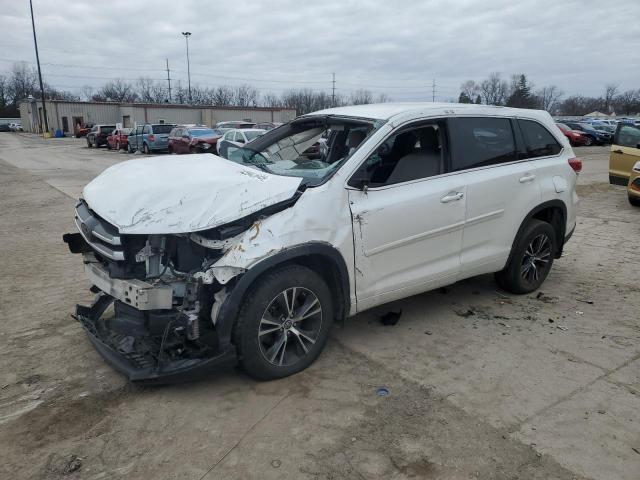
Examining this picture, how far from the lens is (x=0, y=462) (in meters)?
2.79

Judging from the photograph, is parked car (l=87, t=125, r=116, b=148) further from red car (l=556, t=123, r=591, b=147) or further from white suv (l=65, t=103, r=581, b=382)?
white suv (l=65, t=103, r=581, b=382)

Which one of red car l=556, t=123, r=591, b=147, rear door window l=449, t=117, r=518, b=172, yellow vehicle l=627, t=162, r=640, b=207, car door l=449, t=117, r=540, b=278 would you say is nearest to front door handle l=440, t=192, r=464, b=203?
car door l=449, t=117, r=540, b=278

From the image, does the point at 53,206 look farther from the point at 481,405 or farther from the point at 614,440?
the point at 614,440

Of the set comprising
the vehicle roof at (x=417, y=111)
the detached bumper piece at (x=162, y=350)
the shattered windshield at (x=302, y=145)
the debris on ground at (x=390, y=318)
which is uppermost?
the vehicle roof at (x=417, y=111)

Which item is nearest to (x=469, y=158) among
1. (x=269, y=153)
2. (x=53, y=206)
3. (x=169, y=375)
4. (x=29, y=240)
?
(x=269, y=153)

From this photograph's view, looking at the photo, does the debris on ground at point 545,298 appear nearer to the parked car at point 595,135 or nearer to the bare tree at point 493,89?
the parked car at point 595,135

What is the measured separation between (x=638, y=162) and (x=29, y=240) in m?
10.9

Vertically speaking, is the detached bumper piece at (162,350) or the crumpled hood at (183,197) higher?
the crumpled hood at (183,197)

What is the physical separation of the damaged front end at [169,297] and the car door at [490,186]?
2.04 meters

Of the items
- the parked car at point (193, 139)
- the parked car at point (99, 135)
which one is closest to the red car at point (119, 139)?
the parked car at point (99, 135)

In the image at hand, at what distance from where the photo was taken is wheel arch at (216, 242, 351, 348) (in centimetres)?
320

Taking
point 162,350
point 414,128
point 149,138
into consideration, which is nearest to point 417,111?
point 414,128

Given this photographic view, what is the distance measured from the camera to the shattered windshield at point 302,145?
4.22m

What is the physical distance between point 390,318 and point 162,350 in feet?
6.86
